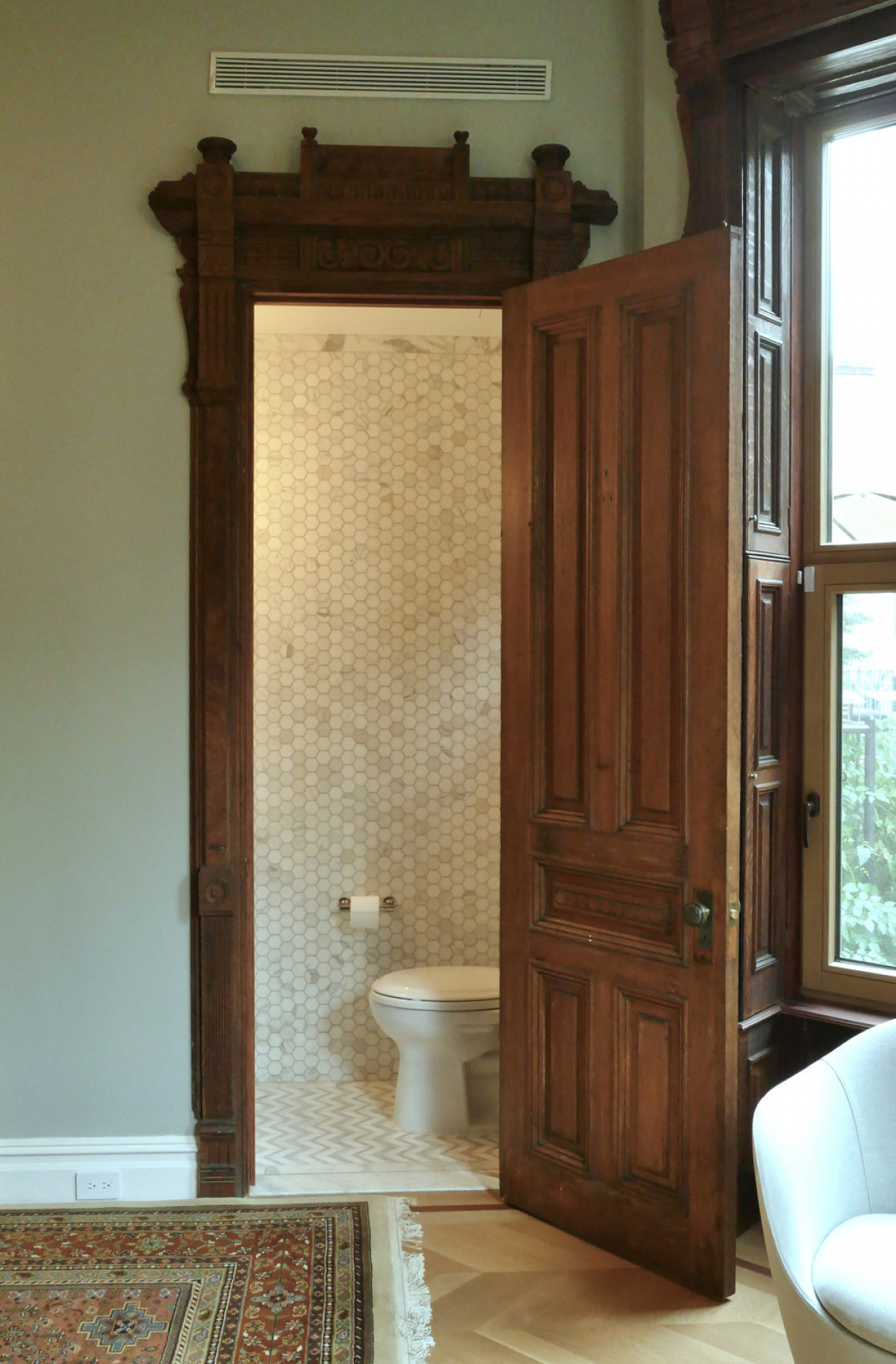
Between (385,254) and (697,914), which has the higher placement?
(385,254)

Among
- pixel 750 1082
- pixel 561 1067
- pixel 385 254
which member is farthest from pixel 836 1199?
pixel 385 254

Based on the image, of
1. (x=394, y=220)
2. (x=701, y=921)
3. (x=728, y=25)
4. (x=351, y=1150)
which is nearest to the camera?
(x=701, y=921)

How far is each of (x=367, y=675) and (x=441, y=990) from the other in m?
1.20

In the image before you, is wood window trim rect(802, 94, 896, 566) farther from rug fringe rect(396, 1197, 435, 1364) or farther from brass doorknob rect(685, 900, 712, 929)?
rug fringe rect(396, 1197, 435, 1364)

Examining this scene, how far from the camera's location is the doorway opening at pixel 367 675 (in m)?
4.07

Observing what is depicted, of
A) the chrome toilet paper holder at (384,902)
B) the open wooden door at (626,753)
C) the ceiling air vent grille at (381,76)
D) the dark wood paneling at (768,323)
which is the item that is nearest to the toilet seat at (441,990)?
the chrome toilet paper holder at (384,902)

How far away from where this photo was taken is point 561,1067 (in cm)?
278

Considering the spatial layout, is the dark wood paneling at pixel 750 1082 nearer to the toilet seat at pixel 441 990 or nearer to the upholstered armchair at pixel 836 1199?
the upholstered armchair at pixel 836 1199

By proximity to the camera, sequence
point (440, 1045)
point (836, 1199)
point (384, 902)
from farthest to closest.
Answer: point (384, 902) → point (440, 1045) → point (836, 1199)

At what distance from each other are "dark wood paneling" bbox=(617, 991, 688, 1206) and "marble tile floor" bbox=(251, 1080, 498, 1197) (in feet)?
2.08

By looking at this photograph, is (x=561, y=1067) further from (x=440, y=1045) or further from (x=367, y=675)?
(x=367, y=675)

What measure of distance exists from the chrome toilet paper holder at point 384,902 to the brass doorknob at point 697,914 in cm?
183

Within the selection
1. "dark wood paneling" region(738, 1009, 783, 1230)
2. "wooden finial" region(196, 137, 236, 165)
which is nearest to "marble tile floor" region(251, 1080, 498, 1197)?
"dark wood paneling" region(738, 1009, 783, 1230)

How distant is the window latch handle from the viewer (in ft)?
9.18
